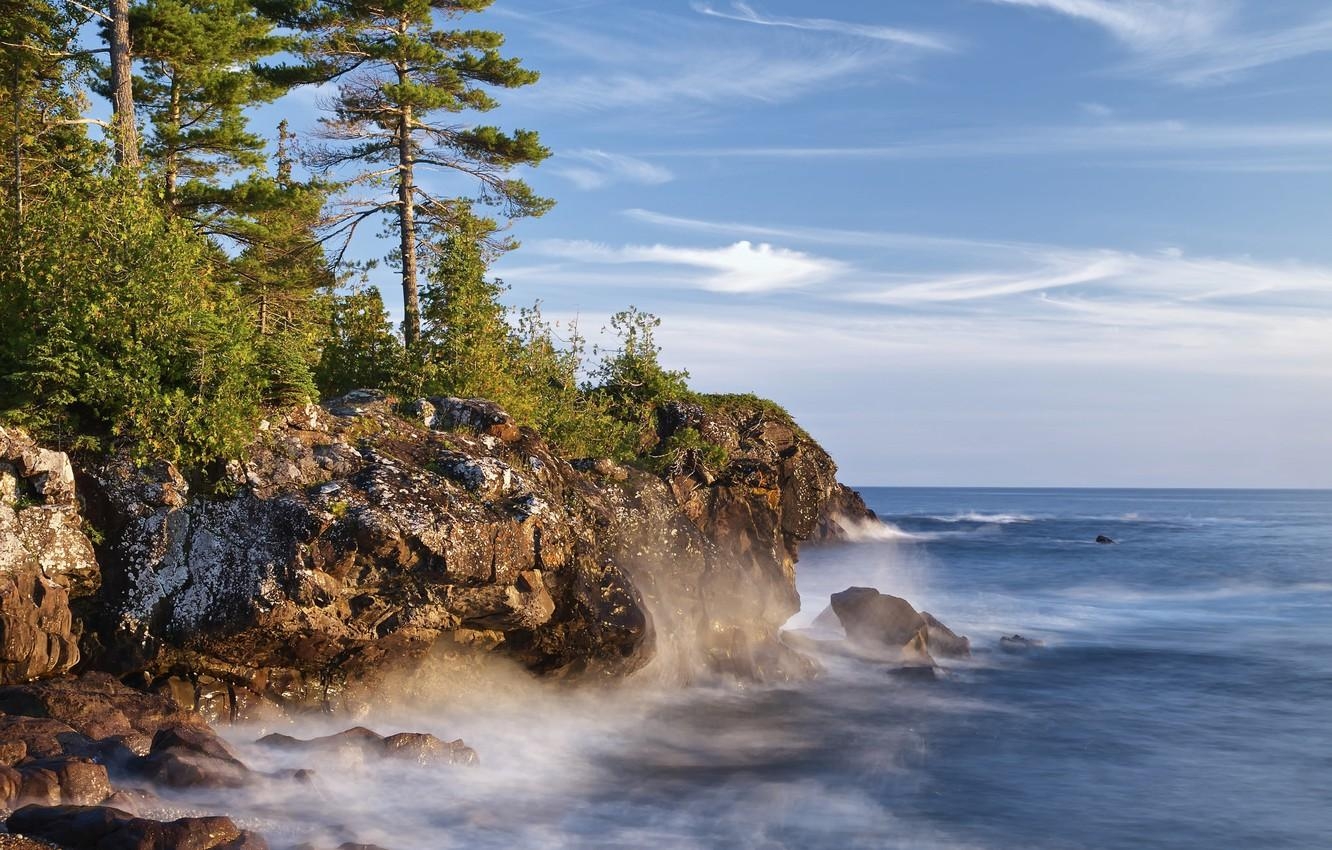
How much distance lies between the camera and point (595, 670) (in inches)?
744

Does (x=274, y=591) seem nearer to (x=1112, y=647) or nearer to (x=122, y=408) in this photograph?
(x=122, y=408)

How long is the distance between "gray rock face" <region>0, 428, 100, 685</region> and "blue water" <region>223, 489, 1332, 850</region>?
4028mm

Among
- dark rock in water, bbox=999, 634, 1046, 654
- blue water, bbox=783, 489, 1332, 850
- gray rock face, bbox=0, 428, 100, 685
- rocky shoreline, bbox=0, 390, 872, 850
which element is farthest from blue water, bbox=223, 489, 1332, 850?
gray rock face, bbox=0, 428, 100, 685

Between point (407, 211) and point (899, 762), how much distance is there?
19.1m

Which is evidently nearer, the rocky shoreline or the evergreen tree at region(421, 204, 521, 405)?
the rocky shoreline

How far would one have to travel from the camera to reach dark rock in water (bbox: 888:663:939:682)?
23933mm

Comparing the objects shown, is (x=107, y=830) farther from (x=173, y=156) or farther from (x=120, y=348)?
(x=173, y=156)

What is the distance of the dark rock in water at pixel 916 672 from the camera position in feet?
78.5

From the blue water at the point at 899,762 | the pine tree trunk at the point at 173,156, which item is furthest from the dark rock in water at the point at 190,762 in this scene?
the pine tree trunk at the point at 173,156

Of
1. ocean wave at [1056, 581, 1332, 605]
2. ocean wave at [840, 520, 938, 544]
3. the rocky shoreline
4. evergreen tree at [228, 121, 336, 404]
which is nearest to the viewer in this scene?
the rocky shoreline

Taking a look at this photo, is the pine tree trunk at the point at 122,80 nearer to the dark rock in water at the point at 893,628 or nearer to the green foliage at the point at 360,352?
the green foliage at the point at 360,352

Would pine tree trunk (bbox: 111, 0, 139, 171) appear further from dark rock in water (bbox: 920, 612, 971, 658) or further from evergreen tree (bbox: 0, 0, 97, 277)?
dark rock in water (bbox: 920, 612, 971, 658)

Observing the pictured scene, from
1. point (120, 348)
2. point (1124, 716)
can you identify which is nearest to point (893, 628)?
point (1124, 716)

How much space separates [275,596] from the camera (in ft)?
46.6
